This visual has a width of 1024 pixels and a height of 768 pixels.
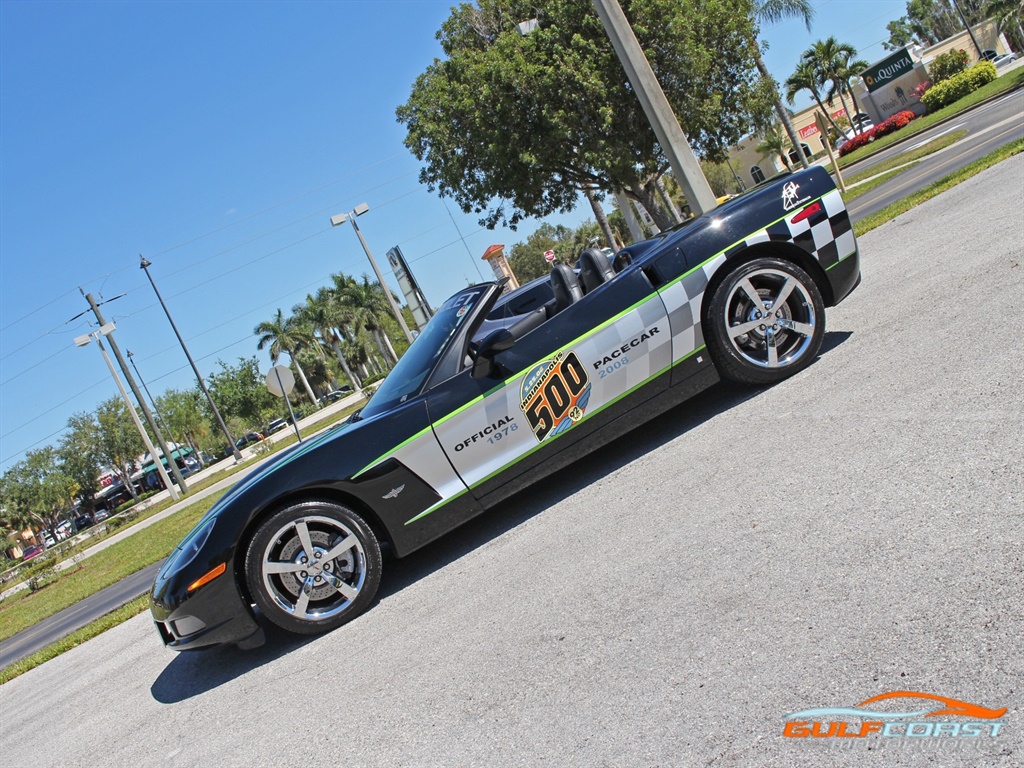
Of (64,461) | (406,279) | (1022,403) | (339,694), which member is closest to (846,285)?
(1022,403)

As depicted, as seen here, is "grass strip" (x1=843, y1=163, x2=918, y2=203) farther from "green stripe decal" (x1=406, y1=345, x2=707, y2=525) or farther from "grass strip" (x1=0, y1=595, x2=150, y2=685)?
"grass strip" (x1=0, y1=595, x2=150, y2=685)

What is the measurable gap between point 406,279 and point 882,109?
167 feet

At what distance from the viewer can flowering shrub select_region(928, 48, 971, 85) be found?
51188 millimetres

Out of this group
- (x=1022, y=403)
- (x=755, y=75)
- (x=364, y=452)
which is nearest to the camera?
(x=1022, y=403)

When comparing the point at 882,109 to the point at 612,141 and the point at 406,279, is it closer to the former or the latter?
the point at 612,141

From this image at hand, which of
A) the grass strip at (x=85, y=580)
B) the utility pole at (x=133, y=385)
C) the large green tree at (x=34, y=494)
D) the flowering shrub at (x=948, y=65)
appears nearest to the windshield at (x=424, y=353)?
the grass strip at (x=85, y=580)

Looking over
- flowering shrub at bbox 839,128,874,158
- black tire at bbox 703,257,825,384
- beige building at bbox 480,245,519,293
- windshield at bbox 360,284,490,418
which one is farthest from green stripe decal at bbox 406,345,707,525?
flowering shrub at bbox 839,128,874,158

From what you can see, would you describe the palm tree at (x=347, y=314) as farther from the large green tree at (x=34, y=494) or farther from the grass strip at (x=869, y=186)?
the grass strip at (x=869, y=186)

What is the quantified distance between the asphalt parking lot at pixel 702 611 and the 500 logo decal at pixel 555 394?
1.49 feet

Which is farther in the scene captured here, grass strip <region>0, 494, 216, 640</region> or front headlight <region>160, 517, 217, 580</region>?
grass strip <region>0, 494, 216, 640</region>

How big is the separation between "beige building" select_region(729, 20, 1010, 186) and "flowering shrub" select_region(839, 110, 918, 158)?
335cm

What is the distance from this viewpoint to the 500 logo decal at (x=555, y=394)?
178 inches

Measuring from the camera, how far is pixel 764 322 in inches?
197

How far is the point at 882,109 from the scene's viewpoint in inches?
2346
